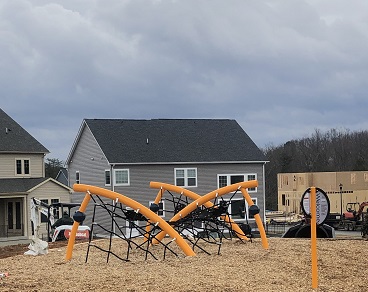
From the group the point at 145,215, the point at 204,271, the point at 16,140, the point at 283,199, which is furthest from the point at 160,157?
the point at 204,271

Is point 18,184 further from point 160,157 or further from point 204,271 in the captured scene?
point 204,271

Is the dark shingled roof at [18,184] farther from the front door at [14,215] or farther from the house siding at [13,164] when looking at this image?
the front door at [14,215]

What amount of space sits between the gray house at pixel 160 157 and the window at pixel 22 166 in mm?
5322

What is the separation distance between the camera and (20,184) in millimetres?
42281

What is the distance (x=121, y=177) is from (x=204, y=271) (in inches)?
1321

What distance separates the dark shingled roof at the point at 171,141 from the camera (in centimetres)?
4683

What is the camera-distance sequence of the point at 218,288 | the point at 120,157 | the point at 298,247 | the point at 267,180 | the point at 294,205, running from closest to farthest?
the point at 218,288
the point at 298,247
the point at 120,157
the point at 294,205
the point at 267,180

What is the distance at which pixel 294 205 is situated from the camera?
61656 millimetres

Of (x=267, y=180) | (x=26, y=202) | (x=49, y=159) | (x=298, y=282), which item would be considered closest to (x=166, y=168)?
(x=26, y=202)

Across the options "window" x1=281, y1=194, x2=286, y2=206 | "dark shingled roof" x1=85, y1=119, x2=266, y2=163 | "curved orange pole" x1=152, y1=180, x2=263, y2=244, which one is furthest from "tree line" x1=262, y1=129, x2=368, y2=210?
"curved orange pole" x1=152, y1=180, x2=263, y2=244

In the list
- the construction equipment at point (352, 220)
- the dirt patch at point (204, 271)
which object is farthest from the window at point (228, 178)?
the dirt patch at point (204, 271)

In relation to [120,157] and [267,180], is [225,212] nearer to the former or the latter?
[120,157]

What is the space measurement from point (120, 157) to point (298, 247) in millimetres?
30782

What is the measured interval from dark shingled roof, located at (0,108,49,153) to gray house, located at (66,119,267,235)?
458 centimetres
